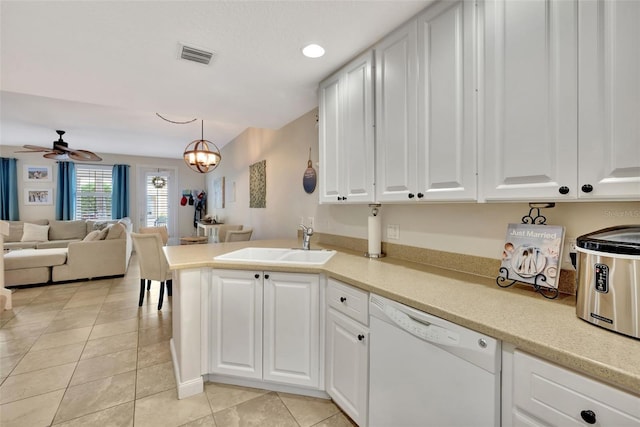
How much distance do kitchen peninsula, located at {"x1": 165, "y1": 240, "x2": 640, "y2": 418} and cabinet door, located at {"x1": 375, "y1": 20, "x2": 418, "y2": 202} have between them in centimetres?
47

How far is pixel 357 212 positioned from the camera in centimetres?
239

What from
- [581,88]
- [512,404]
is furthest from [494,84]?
[512,404]

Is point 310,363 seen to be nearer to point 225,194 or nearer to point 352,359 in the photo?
point 352,359

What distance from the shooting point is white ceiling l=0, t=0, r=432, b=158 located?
4.83 feet

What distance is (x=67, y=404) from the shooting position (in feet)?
5.83

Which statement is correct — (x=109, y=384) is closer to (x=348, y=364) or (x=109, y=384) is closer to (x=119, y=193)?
(x=348, y=364)

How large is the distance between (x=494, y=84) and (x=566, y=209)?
610 millimetres

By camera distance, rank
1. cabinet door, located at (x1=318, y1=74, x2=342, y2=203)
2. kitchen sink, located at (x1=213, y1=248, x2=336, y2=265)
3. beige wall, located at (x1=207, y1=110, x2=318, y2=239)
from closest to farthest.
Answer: cabinet door, located at (x1=318, y1=74, x2=342, y2=203), kitchen sink, located at (x1=213, y1=248, x2=336, y2=265), beige wall, located at (x1=207, y1=110, x2=318, y2=239)

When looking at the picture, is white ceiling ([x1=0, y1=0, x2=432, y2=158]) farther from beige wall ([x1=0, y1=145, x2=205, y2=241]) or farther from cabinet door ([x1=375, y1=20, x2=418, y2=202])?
beige wall ([x1=0, y1=145, x2=205, y2=241])

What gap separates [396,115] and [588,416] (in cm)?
141

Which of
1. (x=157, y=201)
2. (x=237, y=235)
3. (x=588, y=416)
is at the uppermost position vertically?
(x=157, y=201)

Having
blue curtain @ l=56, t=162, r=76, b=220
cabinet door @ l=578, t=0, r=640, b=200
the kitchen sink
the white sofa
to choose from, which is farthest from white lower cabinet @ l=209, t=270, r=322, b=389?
blue curtain @ l=56, t=162, r=76, b=220

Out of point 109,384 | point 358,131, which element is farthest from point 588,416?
point 109,384

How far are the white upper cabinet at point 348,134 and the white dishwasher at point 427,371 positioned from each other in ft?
2.74
